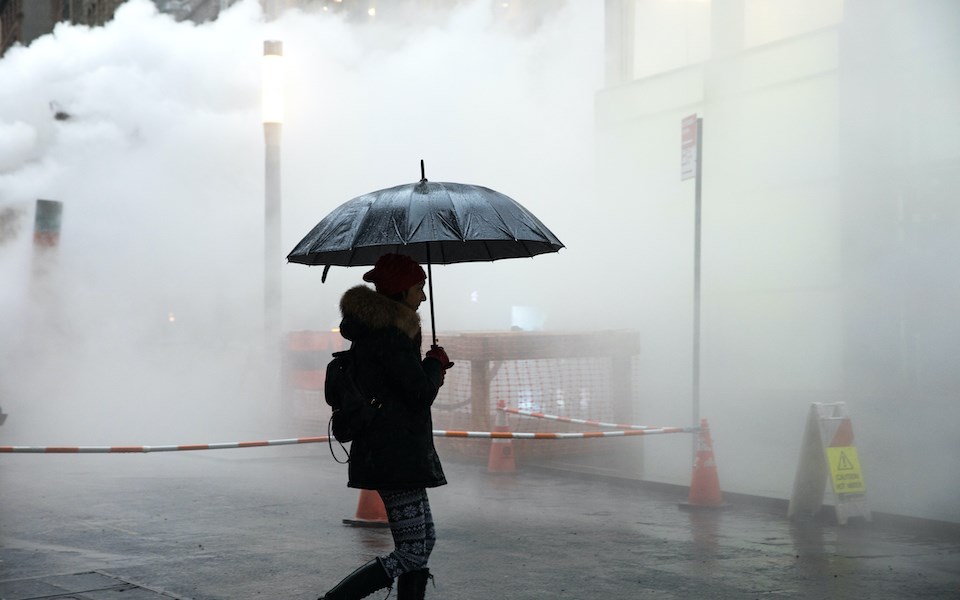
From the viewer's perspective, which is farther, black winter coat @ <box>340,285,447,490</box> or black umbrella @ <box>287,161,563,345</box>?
black umbrella @ <box>287,161,563,345</box>

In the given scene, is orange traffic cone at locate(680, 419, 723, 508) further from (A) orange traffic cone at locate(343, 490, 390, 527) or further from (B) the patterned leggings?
(B) the patterned leggings

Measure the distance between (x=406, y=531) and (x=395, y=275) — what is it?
0.96 meters

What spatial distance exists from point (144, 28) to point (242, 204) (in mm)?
4095

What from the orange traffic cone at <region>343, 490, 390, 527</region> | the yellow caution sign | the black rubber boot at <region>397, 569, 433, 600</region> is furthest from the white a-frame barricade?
the black rubber boot at <region>397, 569, 433, 600</region>

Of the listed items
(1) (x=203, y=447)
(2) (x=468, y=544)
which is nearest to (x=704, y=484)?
(2) (x=468, y=544)

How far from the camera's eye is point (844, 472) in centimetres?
731

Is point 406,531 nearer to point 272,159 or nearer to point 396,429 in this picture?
point 396,429

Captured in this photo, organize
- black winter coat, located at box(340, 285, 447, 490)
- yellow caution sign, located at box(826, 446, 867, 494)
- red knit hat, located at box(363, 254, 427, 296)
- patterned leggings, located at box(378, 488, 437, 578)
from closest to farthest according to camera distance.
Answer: black winter coat, located at box(340, 285, 447, 490)
patterned leggings, located at box(378, 488, 437, 578)
red knit hat, located at box(363, 254, 427, 296)
yellow caution sign, located at box(826, 446, 867, 494)

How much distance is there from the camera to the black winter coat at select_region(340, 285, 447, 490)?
3.97m

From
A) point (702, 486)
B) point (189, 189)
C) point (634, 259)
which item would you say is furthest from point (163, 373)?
point (702, 486)

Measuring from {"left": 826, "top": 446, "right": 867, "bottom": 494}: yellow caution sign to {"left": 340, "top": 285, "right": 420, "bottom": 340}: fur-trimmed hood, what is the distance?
4180 mm

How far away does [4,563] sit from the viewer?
588 centimetres

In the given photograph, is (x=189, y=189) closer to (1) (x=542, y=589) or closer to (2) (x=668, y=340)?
(2) (x=668, y=340)

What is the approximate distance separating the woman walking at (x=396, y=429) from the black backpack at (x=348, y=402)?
3 centimetres
